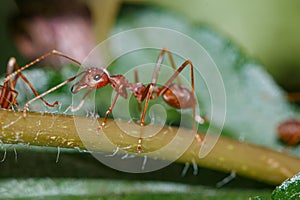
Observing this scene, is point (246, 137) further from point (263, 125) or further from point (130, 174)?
point (130, 174)

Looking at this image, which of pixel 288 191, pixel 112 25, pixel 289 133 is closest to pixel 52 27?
pixel 112 25

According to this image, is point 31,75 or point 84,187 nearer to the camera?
point 84,187

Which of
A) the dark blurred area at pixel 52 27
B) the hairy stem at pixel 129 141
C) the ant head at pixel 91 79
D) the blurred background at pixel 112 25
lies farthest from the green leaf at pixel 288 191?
the dark blurred area at pixel 52 27

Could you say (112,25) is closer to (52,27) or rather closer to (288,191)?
(52,27)

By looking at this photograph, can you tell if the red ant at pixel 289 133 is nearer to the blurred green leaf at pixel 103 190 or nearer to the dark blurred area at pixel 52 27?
the blurred green leaf at pixel 103 190

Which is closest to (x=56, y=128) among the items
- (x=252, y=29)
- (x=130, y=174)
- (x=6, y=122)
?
(x=6, y=122)
